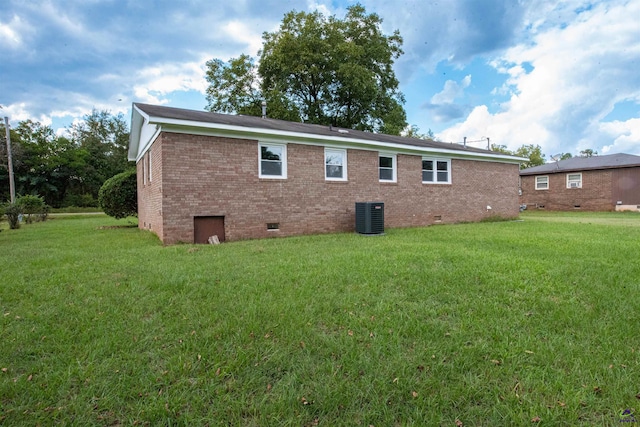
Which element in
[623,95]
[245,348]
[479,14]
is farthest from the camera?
[623,95]

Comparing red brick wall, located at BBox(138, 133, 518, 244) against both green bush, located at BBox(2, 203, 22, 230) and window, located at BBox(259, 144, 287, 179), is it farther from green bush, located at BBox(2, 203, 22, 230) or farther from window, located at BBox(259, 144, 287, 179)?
green bush, located at BBox(2, 203, 22, 230)

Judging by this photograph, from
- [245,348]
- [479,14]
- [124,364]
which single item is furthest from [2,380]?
[479,14]

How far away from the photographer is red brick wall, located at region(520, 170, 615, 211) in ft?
69.8

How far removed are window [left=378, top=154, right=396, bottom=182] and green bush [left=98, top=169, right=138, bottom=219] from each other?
34.3 feet

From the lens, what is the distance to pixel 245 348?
2.71 m

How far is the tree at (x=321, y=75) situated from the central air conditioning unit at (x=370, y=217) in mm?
15337

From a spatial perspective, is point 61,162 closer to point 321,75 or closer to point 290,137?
point 321,75

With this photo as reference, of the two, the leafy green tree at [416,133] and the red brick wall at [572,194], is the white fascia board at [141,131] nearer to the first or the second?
the red brick wall at [572,194]

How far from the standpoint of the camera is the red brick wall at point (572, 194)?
21.3 m

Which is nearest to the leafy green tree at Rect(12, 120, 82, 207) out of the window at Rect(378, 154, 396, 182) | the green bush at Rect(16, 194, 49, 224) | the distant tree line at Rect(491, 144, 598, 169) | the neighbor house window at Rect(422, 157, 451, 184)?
the green bush at Rect(16, 194, 49, 224)

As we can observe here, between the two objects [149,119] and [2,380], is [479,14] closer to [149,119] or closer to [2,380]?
[149,119]

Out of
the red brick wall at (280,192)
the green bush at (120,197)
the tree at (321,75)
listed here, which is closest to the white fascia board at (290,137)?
the red brick wall at (280,192)

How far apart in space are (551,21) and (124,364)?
14937 mm

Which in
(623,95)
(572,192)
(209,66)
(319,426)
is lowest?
(319,426)
